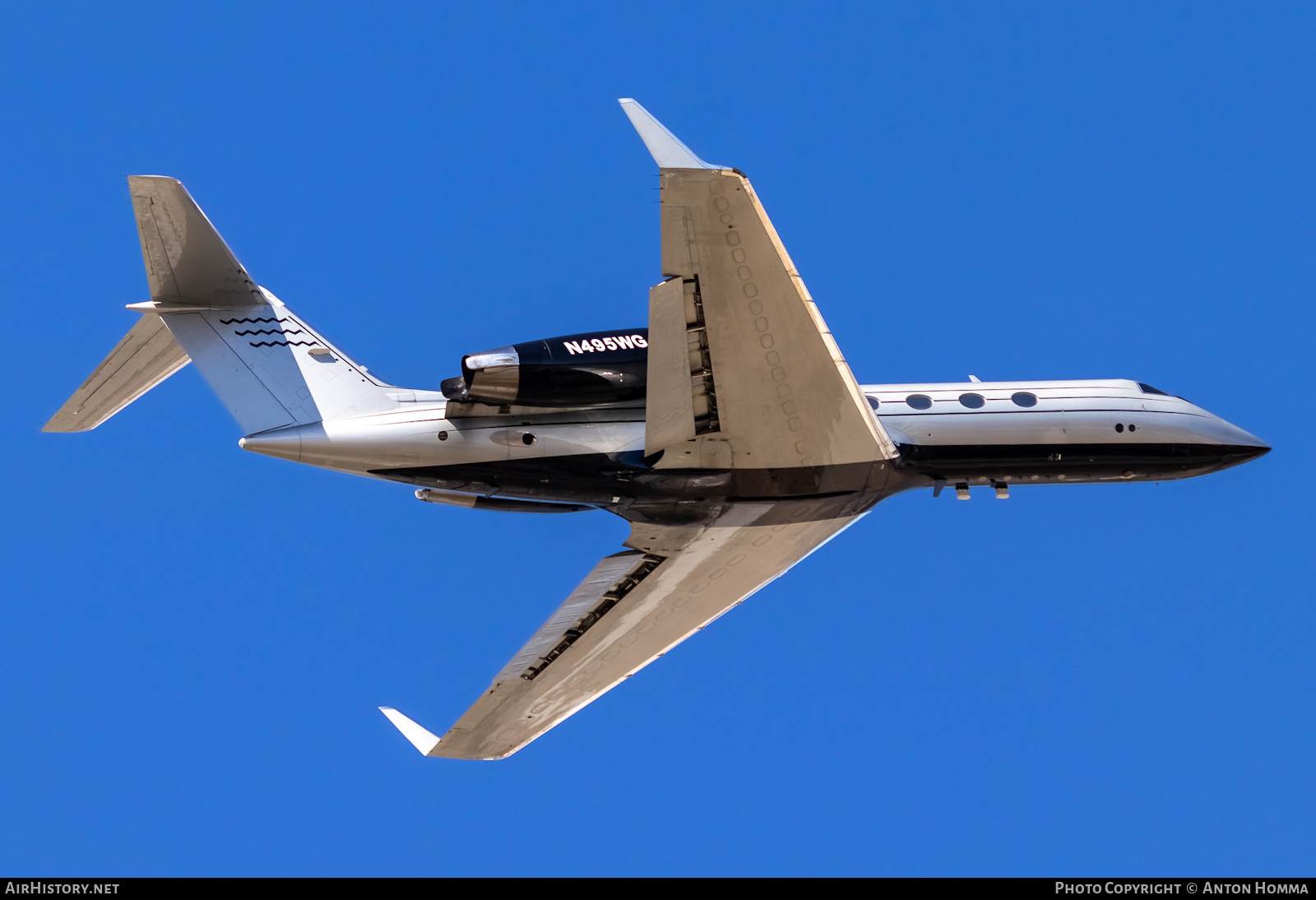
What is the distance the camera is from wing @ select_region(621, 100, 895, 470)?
15.9 meters

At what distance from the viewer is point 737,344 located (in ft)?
58.1

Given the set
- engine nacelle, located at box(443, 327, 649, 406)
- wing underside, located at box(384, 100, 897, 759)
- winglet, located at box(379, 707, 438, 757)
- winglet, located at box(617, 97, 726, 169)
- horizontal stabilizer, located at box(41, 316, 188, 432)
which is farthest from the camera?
winglet, located at box(379, 707, 438, 757)

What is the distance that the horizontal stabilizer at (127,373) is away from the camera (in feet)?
66.5

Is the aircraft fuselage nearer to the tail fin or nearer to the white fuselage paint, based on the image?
the white fuselage paint

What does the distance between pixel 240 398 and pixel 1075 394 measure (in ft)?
38.9

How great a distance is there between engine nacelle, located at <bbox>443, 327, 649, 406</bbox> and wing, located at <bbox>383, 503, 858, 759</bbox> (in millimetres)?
2556

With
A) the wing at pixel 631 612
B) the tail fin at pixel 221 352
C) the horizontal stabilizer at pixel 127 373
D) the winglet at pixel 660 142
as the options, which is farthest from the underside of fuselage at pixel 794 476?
the winglet at pixel 660 142

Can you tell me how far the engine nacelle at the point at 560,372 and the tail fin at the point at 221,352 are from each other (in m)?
1.66

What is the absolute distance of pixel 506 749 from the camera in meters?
22.9

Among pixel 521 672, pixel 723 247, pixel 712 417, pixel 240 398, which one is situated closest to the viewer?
pixel 723 247

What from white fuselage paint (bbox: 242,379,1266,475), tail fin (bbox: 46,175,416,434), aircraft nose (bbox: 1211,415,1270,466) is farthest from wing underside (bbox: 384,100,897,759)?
aircraft nose (bbox: 1211,415,1270,466)
